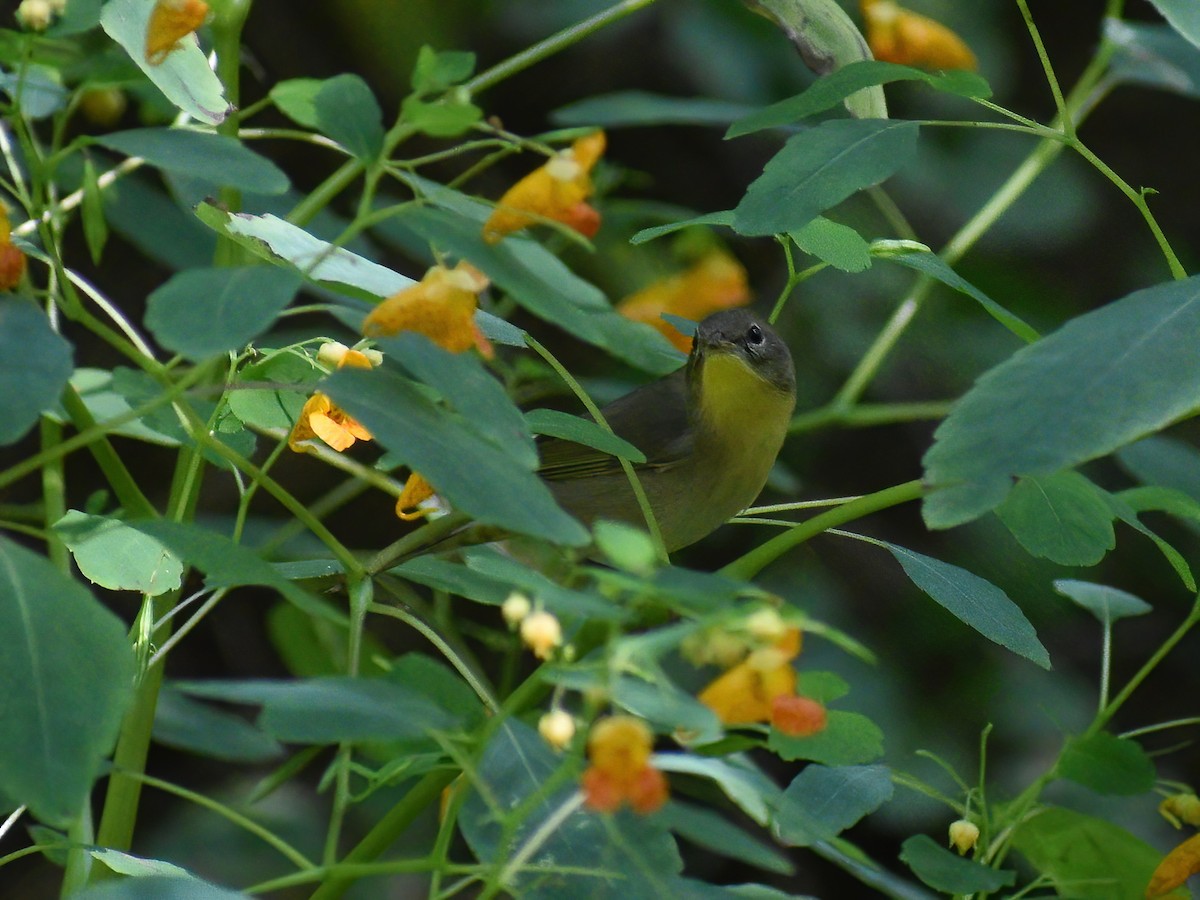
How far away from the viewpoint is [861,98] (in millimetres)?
1494

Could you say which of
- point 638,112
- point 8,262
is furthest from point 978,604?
point 638,112

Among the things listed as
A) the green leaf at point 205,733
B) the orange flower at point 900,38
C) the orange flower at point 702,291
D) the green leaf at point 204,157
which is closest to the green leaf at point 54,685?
the green leaf at point 204,157

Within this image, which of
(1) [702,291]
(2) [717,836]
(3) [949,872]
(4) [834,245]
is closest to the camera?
(2) [717,836]

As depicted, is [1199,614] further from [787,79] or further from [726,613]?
[787,79]

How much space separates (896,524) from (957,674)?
0.65 metres

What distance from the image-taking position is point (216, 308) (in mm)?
918

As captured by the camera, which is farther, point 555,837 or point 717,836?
point 555,837

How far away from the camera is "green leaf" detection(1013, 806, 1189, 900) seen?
148 centimetres

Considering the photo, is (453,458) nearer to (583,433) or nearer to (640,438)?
(583,433)

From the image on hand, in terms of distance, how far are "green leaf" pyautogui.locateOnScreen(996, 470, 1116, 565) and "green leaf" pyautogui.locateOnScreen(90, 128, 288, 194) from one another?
70 centimetres

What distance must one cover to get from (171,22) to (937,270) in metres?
0.68

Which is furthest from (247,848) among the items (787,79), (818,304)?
(787,79)

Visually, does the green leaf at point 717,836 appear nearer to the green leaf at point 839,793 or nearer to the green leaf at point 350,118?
the green leaf at point 839,793

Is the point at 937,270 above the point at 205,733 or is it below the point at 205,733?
above
